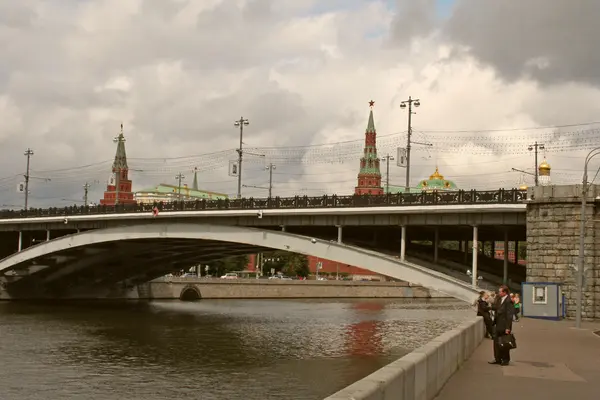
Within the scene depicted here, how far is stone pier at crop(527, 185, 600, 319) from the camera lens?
2898 cm

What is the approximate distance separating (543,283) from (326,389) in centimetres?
1192

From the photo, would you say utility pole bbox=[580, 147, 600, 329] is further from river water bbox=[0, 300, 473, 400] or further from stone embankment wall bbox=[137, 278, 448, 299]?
stone embankment wall bbox=[137, 278, 448, 299]

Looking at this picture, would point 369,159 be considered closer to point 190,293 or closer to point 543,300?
point 190,293

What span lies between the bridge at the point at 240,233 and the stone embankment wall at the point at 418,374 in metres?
18.2

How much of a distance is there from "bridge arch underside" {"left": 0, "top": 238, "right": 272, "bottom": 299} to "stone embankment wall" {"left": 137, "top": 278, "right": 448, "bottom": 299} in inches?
141

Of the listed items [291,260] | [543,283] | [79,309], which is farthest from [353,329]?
[291,260]

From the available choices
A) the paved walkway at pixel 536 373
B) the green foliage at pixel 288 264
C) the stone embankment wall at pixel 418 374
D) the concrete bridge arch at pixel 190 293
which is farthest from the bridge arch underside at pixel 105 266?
the green foliage at pixel 288 264

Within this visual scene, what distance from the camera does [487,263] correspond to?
3919 centimetres

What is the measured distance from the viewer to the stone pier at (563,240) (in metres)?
29.0

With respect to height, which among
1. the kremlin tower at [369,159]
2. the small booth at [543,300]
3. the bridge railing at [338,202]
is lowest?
the small booth at [543,300]

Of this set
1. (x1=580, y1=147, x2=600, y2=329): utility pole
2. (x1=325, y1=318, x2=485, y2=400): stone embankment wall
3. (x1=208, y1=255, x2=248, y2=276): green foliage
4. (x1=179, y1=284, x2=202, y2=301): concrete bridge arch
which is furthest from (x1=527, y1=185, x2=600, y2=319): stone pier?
(x1=208, y1=255, x2=248, y2=276): green foliage

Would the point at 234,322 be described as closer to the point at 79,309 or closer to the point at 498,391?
the point at 79,309

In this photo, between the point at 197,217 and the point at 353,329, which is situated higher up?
the point at 197,217

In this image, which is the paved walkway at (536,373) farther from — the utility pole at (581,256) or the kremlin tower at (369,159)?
the kremlin tower at (369,159)
